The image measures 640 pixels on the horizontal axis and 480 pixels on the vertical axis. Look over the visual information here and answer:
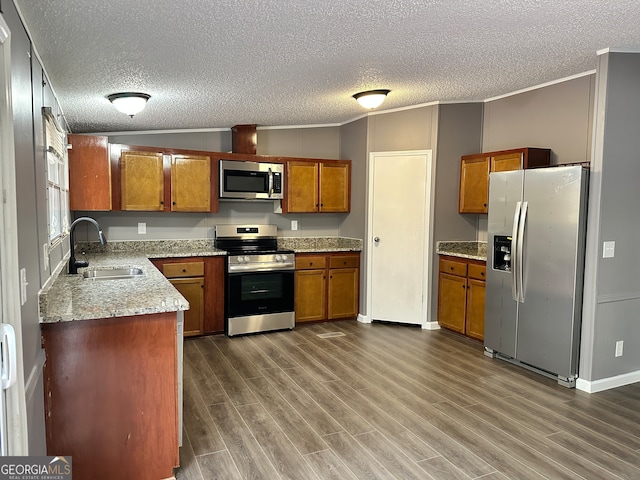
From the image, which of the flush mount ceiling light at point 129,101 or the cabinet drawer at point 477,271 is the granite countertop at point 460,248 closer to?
the cabinet drawer at point 477,271

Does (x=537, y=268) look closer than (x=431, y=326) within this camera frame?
Yes

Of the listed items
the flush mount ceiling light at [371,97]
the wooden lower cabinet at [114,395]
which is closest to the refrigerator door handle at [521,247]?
the flush mount ceiling light at [371,97]

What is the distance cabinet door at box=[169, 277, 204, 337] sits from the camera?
4684mm

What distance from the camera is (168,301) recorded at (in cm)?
227

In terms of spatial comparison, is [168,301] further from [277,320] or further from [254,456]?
[277,320]

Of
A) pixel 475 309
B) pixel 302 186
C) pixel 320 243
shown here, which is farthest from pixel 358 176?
pixel 475 309

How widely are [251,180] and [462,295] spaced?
8.80 feet

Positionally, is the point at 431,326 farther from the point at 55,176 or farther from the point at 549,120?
the point at 55,176

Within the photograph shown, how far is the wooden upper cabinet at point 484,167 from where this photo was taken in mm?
4156

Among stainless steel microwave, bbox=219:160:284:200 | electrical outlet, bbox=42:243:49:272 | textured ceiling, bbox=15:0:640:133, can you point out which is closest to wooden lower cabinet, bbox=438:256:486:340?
textured ceiling, bbox=15:0:640:133

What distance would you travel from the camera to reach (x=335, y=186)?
5.64 m

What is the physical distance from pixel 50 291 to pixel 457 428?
2.59 meters

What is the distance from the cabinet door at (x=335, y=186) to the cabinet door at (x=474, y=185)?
143cm

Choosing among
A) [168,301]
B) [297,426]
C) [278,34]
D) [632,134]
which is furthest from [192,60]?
[632,134]
